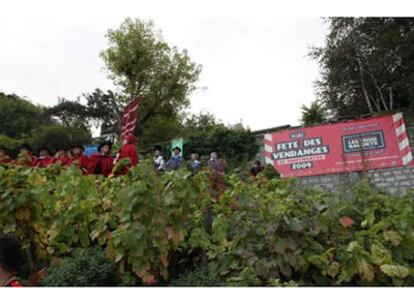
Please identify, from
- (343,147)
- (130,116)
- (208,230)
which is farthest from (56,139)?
(208,230)

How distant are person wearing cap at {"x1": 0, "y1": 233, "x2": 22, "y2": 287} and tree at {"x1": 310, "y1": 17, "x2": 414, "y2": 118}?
10560 millimetres

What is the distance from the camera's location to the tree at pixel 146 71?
25.2 metres

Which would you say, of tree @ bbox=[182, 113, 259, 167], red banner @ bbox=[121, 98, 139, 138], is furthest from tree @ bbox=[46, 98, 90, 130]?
red banner @ bbox=[121, 98, 139, 138]

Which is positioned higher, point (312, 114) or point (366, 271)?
point (312, 114)

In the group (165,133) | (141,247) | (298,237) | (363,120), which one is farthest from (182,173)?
(165,133)

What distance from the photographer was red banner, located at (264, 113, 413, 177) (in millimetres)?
11570

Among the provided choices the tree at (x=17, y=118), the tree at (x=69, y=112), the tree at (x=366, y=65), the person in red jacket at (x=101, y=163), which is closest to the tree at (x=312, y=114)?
the tree at (x=366, y=65)

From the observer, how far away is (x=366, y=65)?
12508 millimetres

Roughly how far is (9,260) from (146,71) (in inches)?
923

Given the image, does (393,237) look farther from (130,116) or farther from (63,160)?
(63,160)

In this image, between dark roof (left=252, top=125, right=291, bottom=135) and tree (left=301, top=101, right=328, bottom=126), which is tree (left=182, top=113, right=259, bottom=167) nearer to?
dark roof (left=252, top=125, right=291, bottom=135)

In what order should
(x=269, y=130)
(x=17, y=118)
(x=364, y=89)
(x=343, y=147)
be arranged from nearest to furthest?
(x=343, y=147) < (x=364, y=89) < (x=269, y=130) < (x=17, y=118)

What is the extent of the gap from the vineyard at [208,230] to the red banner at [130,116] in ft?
5.56

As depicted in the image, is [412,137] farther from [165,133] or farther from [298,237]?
[165,133]
